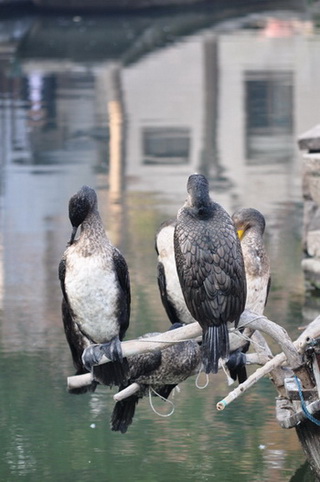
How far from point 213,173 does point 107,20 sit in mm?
16225

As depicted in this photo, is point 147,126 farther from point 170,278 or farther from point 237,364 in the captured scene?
point 237,364

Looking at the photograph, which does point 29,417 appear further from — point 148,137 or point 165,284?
point 148,137

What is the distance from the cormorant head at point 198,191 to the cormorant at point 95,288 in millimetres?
512

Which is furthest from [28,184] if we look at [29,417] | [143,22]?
[143,22]

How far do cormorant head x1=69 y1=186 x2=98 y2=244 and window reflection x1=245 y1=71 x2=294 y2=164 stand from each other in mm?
10348

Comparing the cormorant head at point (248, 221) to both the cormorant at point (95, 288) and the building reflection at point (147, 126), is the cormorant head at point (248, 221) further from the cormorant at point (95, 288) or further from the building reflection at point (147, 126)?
the building reflection at point (147, 126)

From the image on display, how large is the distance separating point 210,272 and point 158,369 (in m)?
0.83

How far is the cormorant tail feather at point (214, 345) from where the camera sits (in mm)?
6289

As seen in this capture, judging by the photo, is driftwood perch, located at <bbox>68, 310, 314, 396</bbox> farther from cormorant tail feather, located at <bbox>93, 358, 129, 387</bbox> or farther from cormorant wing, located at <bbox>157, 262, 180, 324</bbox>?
cormorant wing, located at <bbox>157, 262, 180, 324</bbox>

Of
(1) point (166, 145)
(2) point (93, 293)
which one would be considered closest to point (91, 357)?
(2) point (93, 293)

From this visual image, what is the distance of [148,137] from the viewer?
721 inches

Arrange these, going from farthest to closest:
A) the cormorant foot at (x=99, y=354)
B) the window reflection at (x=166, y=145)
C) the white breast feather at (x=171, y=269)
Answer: the window reflection at (x=166, y=145) → the white breast feather at (x=171, y=269) → the cormorant foot at (x=99, y=354)

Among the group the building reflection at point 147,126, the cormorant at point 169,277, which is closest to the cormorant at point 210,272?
the cormorant at point 169,277

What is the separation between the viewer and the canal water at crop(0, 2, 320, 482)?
827cm
